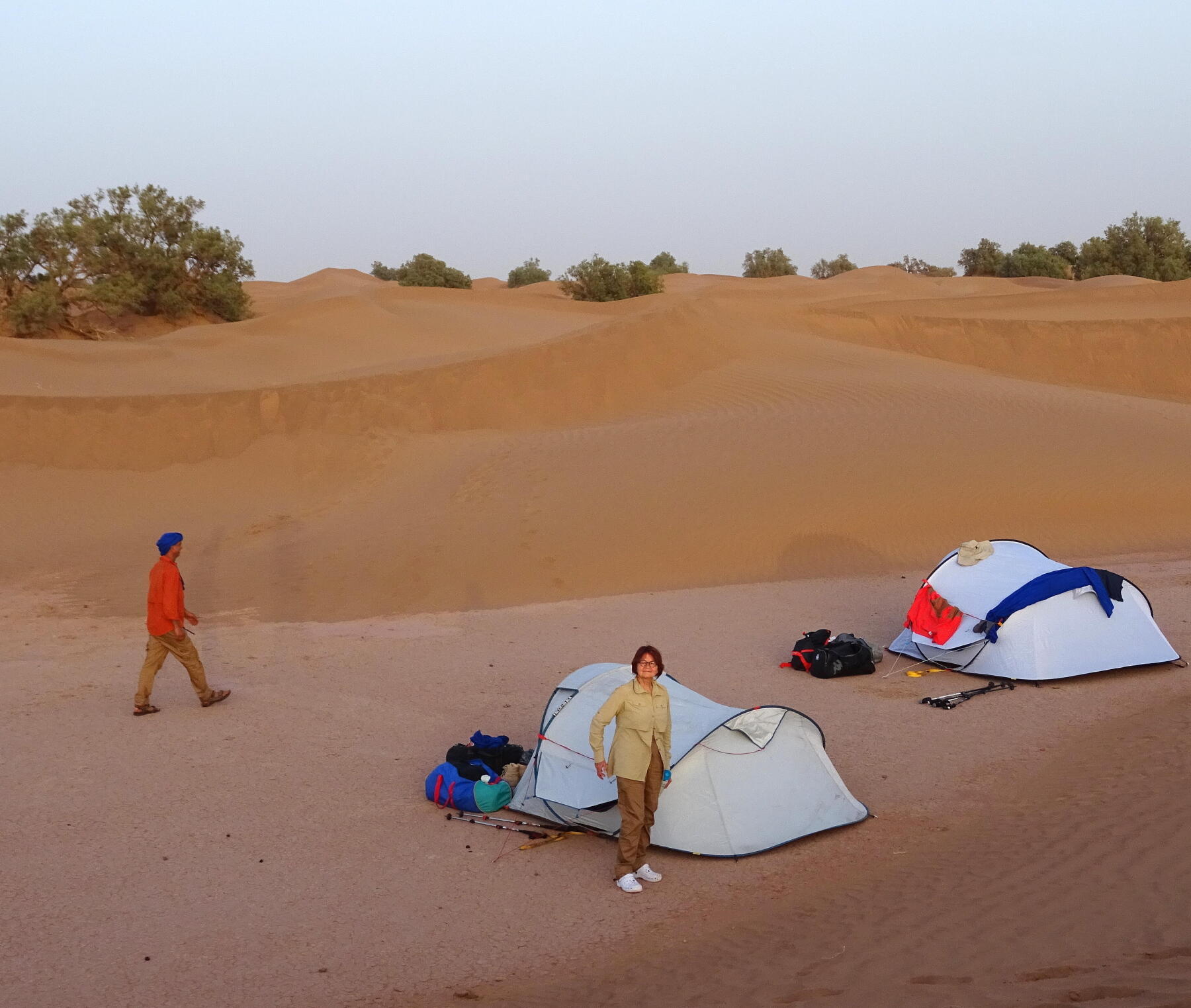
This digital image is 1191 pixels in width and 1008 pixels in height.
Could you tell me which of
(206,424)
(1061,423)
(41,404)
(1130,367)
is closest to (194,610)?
(206,424)

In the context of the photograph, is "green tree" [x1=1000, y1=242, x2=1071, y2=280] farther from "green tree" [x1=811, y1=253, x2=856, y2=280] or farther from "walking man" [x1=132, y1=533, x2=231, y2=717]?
"walking man" [x1=132, y1=533, x2=231, y2=717]

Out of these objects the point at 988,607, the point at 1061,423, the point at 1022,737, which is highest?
the point at 1061,423

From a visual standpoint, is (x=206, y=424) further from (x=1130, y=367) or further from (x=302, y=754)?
(x=1130, y=367)

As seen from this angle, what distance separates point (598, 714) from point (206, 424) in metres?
20.3

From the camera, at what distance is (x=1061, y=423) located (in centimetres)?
2158

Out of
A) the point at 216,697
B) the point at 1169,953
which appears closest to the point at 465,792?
the point at 216,697

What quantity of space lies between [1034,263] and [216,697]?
6940cm

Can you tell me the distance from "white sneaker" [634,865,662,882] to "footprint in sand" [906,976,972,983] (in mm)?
1985

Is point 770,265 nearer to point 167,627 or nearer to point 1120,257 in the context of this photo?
point 1120,257

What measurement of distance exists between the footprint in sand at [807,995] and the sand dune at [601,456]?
11.2 meters

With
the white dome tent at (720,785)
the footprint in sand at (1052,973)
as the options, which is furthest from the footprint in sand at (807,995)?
the white dome tent at (720,785)

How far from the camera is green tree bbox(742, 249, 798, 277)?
84.1 metres

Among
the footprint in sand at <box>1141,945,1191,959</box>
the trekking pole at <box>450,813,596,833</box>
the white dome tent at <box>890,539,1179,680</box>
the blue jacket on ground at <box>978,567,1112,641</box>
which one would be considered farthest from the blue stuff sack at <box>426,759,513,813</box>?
the blue jacket on ground at <box>978,567,1112,641</box>

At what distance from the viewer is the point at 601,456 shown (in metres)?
21.3
